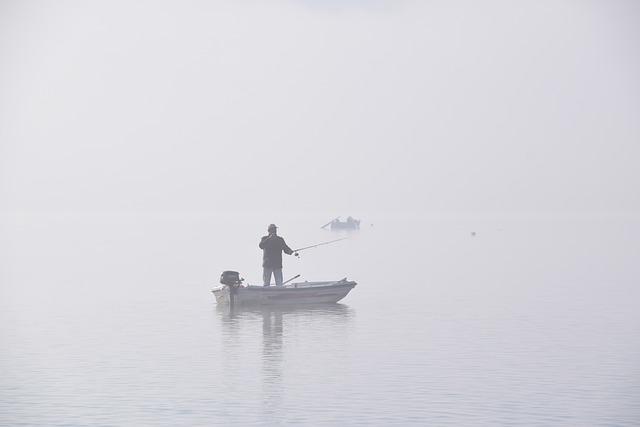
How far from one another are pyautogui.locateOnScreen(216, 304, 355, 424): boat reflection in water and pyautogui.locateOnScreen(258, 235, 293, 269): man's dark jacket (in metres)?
1.78

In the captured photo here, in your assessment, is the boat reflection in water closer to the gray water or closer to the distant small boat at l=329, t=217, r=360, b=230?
the gray water

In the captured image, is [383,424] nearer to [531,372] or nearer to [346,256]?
[531,372]

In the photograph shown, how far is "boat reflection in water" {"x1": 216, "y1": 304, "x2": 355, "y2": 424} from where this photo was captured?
2412cm

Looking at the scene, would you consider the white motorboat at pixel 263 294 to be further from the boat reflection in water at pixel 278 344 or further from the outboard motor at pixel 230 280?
the boat reflection in water at pixel 278 344

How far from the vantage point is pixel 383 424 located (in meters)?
20.3

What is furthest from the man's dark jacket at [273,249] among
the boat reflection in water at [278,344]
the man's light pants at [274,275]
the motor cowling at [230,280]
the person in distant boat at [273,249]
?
the boat reflection in water at [278,344]

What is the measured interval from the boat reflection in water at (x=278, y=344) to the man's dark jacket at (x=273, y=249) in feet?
5.86

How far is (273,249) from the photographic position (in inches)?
1572

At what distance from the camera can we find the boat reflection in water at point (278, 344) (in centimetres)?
2412

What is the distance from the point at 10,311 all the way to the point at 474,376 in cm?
2338

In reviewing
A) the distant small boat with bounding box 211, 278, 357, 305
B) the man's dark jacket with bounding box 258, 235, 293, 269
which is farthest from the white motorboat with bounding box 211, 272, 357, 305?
the man's dark jacket with bounding box 258, 235, 293, 269

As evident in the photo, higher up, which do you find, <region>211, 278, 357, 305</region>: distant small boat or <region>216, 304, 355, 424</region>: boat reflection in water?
<region>211, 278, 357, 305</region>: distant small boat

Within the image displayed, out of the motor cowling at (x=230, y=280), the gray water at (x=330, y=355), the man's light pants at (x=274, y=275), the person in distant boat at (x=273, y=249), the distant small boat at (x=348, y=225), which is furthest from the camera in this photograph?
the distant small boat at (x=348, y=225)

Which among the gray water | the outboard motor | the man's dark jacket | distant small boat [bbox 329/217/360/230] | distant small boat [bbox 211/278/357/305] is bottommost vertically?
the gray water
